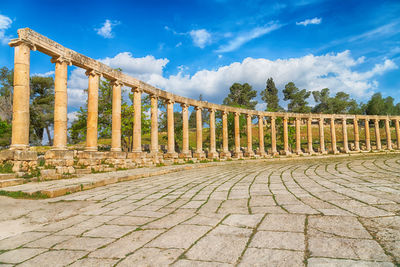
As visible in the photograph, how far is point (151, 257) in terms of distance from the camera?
2303mm

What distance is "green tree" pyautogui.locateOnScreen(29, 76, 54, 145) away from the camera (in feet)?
112

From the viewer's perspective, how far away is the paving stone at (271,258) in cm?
206

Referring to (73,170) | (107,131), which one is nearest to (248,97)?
(107,131)

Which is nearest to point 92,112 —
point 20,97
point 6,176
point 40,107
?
point 20,97

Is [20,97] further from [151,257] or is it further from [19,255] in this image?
[151,257]

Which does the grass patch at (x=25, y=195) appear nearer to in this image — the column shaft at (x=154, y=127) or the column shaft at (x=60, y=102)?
the column shaft at (x=60, y=102)

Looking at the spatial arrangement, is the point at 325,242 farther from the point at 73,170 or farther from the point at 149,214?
the point at 73,170

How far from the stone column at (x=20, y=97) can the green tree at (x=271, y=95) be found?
76098 millimetres

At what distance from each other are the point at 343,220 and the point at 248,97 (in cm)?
7310

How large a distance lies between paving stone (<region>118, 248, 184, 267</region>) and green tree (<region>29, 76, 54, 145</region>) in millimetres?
38104

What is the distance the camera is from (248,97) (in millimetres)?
73812

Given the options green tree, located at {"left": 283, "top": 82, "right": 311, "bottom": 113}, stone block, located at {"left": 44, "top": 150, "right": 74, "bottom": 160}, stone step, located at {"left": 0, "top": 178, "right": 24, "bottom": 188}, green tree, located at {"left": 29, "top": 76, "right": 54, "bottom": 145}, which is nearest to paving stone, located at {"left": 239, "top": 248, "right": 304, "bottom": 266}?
stone step, located at {"left": 0, "top": 178, "right": 24, "bottom": 188}

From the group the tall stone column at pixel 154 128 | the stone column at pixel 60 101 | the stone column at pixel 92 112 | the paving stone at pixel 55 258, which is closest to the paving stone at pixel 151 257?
the paving stone at pixel 55 258

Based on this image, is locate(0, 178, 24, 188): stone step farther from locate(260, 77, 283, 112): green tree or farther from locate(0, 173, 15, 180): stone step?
locate(260, 77, 283, 112): green tree
